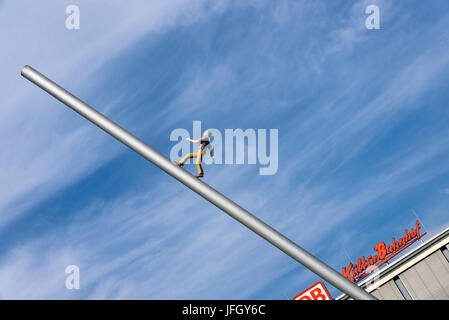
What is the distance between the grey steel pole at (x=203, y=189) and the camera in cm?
290

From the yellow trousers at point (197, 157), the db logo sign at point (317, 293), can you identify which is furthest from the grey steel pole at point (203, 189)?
the db logo sign at point (317, 293)

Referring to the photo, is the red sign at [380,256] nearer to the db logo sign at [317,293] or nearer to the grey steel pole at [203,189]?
the db logo sign at [317,293]

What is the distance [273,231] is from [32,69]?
9.18 feet

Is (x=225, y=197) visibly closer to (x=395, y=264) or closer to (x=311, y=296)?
(x=311, y=296)

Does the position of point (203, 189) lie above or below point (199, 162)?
below

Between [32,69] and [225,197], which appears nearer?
[225,197]

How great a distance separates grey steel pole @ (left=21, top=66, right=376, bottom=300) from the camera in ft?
9.52

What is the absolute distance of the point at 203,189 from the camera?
123 inches

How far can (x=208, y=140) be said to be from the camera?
4.88 metres

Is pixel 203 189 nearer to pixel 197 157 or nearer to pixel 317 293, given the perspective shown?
pixel 197 157

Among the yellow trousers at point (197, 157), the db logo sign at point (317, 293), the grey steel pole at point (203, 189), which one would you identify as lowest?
the grey steel pole at point (203, 189)

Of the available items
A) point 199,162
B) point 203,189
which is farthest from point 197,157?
point 203,189
